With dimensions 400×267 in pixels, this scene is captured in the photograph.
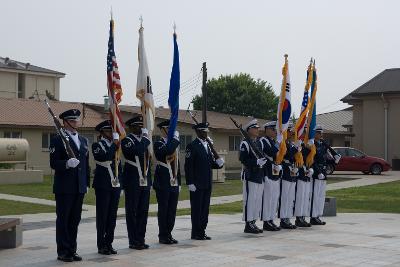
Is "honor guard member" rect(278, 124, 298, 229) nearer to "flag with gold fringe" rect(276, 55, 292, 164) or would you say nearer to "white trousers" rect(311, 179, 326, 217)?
"flag with gold fringe" rect(276, 55, 292, 164)

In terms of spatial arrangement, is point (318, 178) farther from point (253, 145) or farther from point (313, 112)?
point (253, 145)

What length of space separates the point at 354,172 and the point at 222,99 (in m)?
30.4

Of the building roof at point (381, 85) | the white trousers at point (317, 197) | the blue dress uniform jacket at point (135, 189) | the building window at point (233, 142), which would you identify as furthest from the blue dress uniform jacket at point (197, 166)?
the building roof at point (381, 85)

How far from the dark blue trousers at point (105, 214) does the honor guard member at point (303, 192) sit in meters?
4.50

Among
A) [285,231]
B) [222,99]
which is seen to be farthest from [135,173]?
[222,99]

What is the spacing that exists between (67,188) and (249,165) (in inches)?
148

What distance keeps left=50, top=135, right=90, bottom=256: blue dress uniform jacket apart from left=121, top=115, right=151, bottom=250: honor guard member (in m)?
0.88

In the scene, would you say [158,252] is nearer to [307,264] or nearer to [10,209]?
[307,264]

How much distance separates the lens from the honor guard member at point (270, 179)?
11.5 meters

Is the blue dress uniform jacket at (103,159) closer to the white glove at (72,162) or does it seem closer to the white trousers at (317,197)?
the white glove at (72,162)

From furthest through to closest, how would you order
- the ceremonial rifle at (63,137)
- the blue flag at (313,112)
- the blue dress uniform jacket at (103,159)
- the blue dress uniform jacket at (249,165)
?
the blue flag at (313,112), the blue dress uniform jacket at (249,165), the blue dress uniform jacket at (103,159), the ceremonial rifle at (63,137)

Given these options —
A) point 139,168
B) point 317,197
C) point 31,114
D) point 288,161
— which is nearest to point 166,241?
point 139,168

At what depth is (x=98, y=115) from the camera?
122ft

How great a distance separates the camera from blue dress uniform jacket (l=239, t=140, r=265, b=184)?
11094 millimetres
